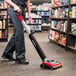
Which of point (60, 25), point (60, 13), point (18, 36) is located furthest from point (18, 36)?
point (60, 13)

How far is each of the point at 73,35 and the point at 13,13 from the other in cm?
192

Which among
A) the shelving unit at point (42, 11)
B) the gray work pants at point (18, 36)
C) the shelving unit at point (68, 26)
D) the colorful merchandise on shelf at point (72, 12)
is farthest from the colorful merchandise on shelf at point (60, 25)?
the shelving unit at point (42, 11)

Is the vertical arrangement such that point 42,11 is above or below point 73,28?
Answer: above

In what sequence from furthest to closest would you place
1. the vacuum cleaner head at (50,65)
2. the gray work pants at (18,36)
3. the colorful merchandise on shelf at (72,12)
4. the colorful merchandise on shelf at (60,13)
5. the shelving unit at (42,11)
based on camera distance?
the shelving unit at (42,11) → the colorful merchandise on shelf at (60,13) → the colorful merchandise on shelf at (72,12) → the gray work pants at (18,36) → the vacuum cleaner head at (50,65)

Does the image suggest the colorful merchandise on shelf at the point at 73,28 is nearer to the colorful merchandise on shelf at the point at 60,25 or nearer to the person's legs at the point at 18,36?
the colorful merchandise on shelf at the point at 60,25

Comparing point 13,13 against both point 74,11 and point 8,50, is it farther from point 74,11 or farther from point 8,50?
point 74,11

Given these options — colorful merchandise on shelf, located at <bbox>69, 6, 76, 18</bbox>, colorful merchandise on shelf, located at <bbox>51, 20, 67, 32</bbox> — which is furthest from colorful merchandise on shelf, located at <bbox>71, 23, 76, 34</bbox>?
colorful merchandise on shelf, located at <bbox>51, 20, 67, 32</bbox>

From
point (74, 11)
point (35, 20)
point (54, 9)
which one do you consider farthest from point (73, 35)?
point (35, 20)

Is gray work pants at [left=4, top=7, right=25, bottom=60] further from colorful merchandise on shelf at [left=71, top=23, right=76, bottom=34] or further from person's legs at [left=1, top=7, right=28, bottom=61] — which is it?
colorful merchandise on shelf at [left=71, top=23, right=76, bottom=34]

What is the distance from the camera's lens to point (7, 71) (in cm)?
268

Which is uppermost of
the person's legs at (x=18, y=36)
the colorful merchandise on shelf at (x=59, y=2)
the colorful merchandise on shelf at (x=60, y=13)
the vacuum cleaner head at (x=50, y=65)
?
the colorful merchandise on shelf at (x=59, y=2)

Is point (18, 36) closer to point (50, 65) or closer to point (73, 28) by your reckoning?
point (50, 65)

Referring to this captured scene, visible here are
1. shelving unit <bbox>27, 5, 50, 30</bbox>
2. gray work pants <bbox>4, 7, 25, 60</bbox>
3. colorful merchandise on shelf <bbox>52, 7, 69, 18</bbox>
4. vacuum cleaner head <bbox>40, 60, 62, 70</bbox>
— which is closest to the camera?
vacuum cleaner head <bbox>40, 60, 62, 70</bbox>

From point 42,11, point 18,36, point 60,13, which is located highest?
point 42,11
